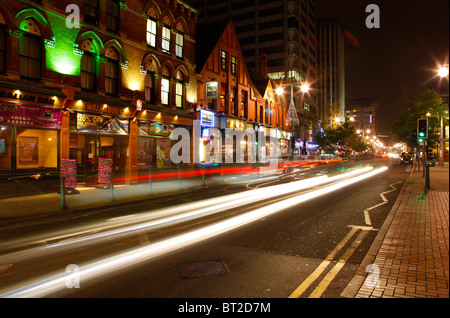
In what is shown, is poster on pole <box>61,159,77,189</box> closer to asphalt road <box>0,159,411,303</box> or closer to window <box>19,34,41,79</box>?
asphalt road <box>0,159,411,303</box>

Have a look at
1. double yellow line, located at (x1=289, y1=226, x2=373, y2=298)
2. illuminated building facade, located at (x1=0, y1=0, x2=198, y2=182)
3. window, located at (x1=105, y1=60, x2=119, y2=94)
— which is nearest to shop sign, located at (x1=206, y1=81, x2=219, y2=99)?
illuminated building facade, located at (x1=0, y1=0, x2=198, y2=182)

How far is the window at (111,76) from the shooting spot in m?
20.3

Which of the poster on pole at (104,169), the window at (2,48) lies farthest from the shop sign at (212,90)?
the window at (2,48)

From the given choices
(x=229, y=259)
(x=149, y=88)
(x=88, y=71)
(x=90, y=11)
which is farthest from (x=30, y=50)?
(x=229, y=259)

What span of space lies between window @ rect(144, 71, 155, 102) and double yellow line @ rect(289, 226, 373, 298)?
1983cm

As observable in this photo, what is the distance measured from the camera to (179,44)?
26.2 m

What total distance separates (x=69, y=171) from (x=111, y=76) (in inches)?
396

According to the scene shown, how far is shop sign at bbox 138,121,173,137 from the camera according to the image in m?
22.2

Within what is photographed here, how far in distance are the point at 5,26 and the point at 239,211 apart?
1561 centimetres

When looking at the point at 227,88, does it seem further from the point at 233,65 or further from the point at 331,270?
the point at 331,270

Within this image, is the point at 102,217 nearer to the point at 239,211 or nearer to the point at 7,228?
the point at 7,228

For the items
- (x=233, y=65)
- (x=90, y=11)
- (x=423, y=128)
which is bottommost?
(x=423, y=128)
